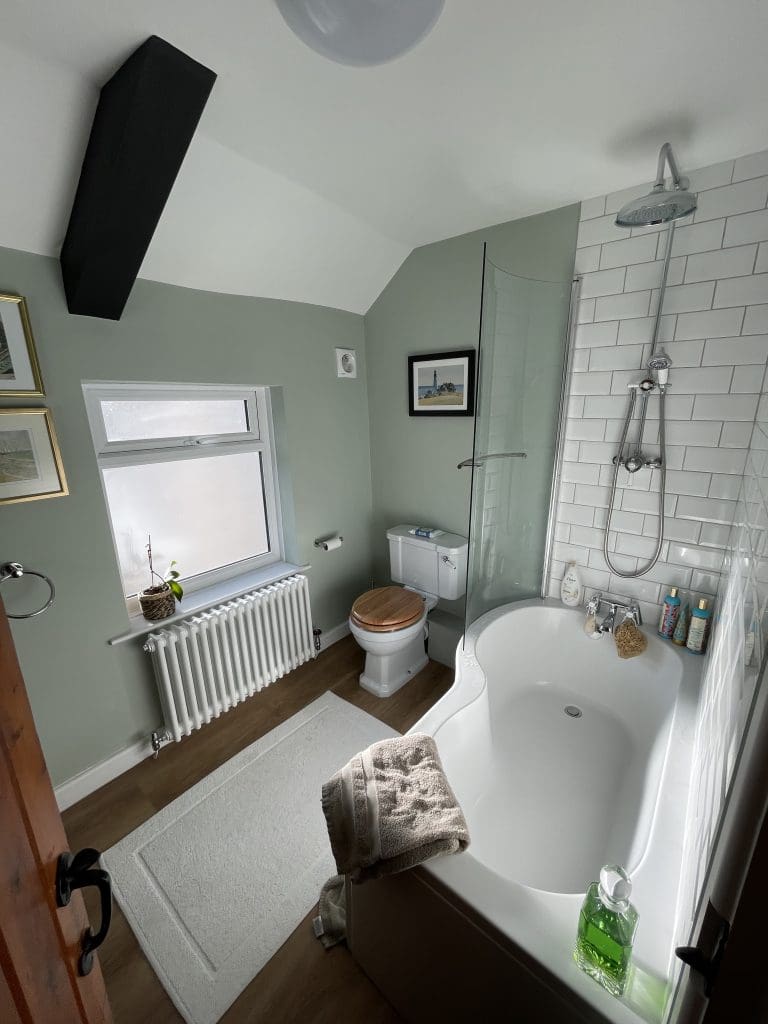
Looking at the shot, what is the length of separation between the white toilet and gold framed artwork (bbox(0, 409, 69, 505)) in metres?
1.49

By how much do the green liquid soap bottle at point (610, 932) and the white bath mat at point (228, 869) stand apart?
93cm

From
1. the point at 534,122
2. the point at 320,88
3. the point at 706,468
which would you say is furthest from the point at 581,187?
the point at 706,468

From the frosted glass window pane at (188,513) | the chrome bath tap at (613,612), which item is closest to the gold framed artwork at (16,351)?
the frosted glass window pane at (188,513)

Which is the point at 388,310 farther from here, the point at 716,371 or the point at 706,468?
the point at 706,468

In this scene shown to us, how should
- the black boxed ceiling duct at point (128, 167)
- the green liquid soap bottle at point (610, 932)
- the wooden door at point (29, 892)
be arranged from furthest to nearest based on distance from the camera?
the black boxed ceiling duct at point (128, 167) → the green liquid soap bottle at point (610, 932) → the wooden door at point (29, 892)

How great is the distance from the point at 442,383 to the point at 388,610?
4.37ft

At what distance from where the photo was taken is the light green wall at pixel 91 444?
1.56m

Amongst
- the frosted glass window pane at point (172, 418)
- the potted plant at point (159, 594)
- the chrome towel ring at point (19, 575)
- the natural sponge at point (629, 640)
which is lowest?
the natural sponge at point (629, 640)

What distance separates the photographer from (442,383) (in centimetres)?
246

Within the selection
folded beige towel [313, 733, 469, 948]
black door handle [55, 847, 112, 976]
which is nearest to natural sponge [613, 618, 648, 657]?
folded beige towel [313, 733, 469, 948]

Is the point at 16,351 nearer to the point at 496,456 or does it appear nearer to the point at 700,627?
the point at 496,456

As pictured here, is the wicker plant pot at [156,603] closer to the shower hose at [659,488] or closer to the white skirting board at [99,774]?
the white skirting board at [99,774]

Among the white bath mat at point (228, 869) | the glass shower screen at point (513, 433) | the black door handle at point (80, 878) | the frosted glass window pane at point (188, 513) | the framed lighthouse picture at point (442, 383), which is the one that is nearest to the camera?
the black door handle at point (80, 878)

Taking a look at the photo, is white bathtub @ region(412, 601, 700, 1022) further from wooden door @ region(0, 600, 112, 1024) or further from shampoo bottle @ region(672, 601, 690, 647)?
wooden door @ region(0, 600, 112, 1024)
